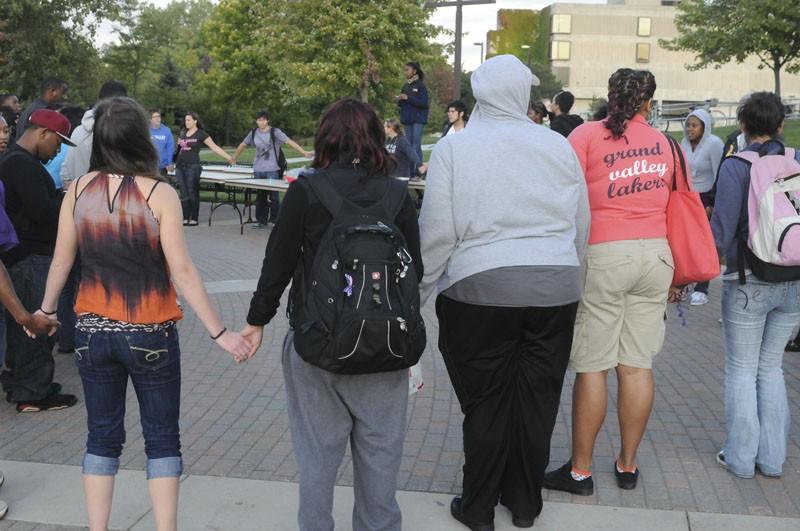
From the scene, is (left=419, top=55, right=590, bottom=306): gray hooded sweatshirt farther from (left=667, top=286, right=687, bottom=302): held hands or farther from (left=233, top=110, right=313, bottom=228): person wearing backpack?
(left=233, top=110, right=313, bottom=228): person wearing backpack

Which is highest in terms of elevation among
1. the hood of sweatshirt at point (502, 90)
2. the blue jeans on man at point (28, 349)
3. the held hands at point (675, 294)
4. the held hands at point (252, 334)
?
the hood of sweatshirt at point (502, 90)

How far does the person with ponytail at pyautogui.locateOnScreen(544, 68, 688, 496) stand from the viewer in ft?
12.3

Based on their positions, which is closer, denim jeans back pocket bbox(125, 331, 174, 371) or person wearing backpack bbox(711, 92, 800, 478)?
denim jeans back pocket bbox(125, 331, 174, 371)

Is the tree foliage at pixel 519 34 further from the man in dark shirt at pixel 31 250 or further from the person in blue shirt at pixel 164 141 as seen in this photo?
the man in dark shirt at pixel 31 250

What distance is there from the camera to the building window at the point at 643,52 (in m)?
78.6

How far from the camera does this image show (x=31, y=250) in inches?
212

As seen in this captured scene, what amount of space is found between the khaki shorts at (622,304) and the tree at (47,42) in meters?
28.2

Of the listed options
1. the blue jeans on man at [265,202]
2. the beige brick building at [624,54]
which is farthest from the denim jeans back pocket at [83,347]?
the beige brick building at [624,54]

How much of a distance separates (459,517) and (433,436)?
3.53 ft

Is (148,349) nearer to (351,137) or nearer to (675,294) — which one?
(351,137)

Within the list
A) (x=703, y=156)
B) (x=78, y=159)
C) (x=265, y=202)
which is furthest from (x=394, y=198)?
(x=265, y=202)

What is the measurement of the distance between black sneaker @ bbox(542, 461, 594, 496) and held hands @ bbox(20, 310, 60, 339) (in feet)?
7.72

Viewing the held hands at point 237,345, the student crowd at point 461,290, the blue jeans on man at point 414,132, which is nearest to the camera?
the student crowd at point 461,290

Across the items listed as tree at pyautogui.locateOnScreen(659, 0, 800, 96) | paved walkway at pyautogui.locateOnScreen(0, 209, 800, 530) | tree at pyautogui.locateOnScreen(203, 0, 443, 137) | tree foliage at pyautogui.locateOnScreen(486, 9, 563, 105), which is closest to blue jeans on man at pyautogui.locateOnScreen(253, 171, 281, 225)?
paved walkway at pyautogui.locateOnScreen(0, 209, 800, 530)
